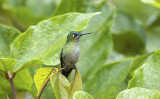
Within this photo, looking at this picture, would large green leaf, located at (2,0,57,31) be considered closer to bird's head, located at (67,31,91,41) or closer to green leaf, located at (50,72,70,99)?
bird's head, located at (67,31,91,41)

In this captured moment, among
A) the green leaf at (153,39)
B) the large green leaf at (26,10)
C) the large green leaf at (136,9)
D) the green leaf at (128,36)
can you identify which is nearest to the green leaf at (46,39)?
the large green leaf at (26,10)

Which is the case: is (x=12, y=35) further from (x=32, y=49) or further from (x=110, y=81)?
(x=110, y=81)

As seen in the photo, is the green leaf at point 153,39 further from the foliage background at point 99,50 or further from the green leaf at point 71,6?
the green leaf at point 71,6

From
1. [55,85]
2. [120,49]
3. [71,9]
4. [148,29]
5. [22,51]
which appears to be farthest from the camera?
[148,29]

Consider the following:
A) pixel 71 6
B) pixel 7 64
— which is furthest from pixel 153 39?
pixel 7 64

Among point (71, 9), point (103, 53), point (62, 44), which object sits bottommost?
point (103, 53)

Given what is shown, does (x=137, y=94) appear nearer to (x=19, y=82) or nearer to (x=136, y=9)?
(x=19, y=82)

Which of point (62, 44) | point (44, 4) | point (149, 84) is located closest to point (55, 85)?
point (62, 44)
